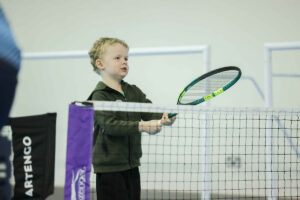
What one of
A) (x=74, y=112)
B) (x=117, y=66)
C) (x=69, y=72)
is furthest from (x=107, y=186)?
(x=69, y=72)

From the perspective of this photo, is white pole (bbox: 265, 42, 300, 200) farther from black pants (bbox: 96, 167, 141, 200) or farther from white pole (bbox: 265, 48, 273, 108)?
black pants (bbox: 96, 167, 141, 200)

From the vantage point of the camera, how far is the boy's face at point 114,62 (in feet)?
6.03

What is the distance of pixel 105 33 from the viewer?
11.8 ft

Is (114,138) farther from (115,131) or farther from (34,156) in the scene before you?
(34,156)

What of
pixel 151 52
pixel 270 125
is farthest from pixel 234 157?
pixel 151 52

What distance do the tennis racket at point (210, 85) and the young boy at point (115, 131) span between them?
187mm

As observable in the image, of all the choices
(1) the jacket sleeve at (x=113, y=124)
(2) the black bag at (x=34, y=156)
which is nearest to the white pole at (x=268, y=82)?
(1) the jacket sleeve at (x=113, y=124)

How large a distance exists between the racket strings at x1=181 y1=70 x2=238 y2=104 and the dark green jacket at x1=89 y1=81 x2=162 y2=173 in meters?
0.34

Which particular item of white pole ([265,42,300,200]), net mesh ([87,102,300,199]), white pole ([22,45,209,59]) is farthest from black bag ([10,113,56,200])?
white pole ([265,42,300,200])

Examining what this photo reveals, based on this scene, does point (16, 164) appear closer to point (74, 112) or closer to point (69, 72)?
point (74, 112)

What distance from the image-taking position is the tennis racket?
1.76 m

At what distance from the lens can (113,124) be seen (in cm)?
168

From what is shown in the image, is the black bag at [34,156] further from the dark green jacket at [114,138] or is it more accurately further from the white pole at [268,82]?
the white pole at [268,82]

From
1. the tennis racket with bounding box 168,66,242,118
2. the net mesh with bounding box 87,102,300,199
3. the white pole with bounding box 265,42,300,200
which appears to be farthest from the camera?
the net mesh with bounding box 87,102,300,199
